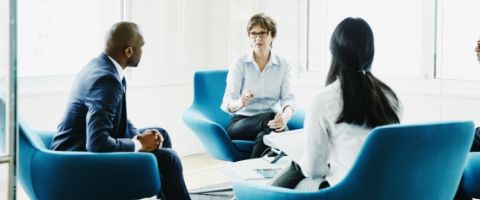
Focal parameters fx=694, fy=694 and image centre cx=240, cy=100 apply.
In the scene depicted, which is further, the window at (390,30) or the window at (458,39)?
the window at (390,30)

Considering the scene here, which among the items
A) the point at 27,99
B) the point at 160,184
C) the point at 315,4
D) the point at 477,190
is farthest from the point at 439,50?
the point at 27,99

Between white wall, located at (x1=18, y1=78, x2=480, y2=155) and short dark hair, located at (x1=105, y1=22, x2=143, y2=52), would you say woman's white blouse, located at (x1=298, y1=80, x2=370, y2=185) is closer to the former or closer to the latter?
short dark hair, located at (x1=105, y1=22, x2=143, y2=52)

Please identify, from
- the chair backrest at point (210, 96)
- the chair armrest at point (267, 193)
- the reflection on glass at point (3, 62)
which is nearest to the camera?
the reflection on glass at point (3, 62)

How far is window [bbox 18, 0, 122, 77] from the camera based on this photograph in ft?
16.2

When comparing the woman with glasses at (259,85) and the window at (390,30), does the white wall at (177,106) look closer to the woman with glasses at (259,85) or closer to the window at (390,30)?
the window at (390,30)

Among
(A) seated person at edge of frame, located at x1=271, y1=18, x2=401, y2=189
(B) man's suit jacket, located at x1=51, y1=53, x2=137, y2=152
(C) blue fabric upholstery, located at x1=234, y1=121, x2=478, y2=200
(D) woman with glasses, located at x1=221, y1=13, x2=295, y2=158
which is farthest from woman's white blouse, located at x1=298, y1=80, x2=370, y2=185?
(D) woman with glasses, located at x1=221, y1=13, x2=295, y2=158

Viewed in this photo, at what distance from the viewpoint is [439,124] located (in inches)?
100.0

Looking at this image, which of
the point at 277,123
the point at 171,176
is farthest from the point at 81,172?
the point at 277,123

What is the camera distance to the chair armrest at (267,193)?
2.61 metres

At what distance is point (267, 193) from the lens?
2.71 metres

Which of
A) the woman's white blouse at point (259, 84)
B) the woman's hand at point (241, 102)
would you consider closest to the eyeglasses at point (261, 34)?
the woman's white blouse at point (259, 84)

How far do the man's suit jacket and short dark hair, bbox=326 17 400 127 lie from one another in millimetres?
1185

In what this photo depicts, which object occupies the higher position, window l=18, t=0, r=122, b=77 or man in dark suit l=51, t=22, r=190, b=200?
window l=18, t=0, r=122, b=77

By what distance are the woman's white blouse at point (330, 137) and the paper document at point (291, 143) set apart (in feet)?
0.71
